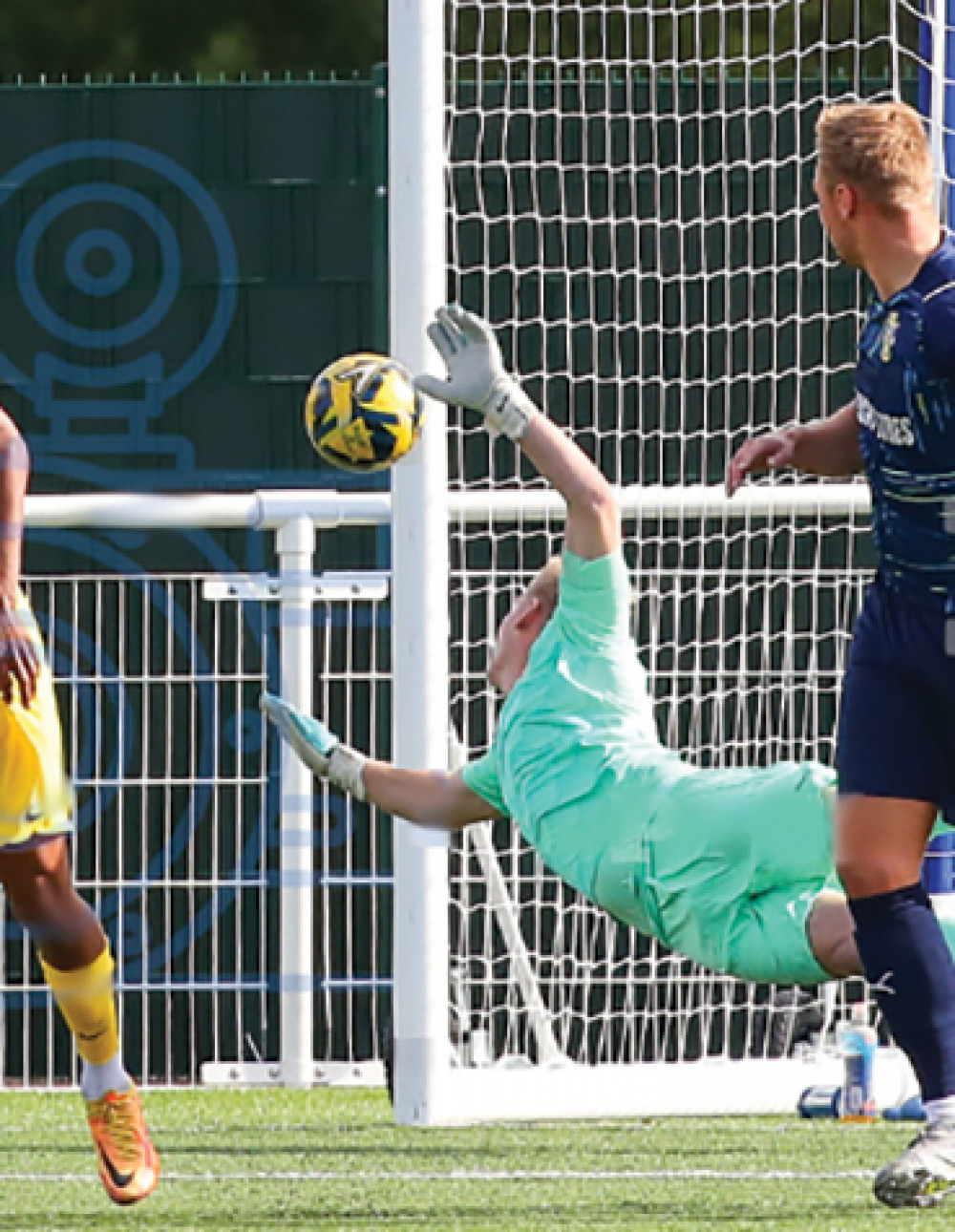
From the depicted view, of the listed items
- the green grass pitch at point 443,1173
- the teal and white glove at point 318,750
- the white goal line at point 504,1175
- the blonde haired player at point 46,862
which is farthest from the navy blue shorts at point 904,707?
the teal and white glove at point 318,750

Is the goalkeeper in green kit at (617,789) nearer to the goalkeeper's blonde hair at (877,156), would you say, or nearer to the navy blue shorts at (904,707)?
the navy blue shorts at (904,707)

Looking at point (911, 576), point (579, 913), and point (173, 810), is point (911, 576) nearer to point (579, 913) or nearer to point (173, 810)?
point (579, 913)

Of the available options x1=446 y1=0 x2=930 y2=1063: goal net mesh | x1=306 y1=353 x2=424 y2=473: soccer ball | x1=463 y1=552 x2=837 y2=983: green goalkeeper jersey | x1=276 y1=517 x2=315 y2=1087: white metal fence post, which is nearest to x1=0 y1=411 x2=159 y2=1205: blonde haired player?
x1=306 y1=353 x2=424 y2=473: soccer ball

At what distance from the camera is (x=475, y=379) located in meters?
5.40

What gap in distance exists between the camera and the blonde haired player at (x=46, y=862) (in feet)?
16.0

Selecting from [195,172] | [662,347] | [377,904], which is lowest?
[377,904]

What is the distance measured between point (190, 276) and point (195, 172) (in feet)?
1.09

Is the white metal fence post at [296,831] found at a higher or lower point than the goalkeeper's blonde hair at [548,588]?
lower

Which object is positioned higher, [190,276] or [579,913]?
[190,276]

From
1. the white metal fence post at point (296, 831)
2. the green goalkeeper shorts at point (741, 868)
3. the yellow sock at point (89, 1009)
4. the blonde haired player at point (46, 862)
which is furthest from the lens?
the white metal fence post at point (296, 831)

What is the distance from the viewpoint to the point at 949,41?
21.2 feet

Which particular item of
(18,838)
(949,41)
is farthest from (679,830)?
(949,41)

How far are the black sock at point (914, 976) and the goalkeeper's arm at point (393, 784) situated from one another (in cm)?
140

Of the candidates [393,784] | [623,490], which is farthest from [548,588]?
[623,490]
